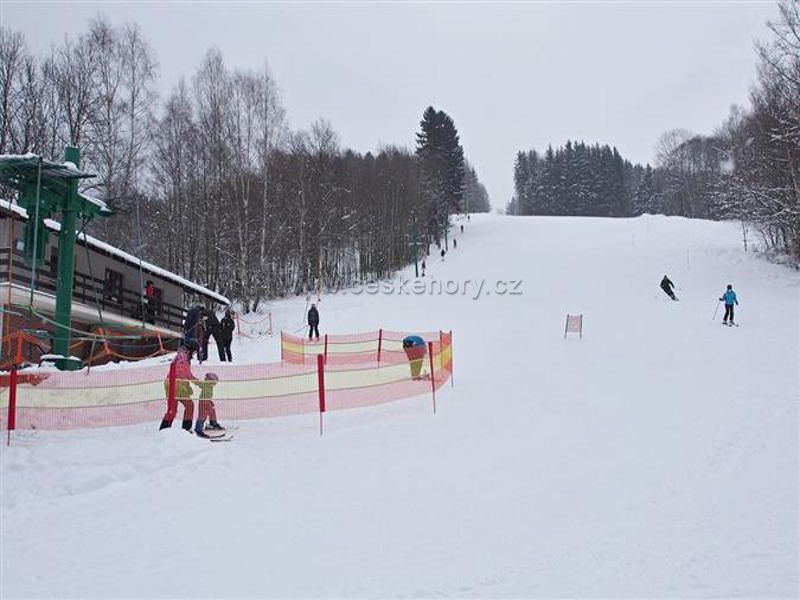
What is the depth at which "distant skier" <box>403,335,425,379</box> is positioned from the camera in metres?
13.6

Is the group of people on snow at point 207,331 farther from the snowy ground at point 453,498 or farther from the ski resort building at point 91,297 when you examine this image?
the snowy ground at point 453,498

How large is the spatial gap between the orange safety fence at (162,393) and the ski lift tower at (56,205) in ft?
6.38

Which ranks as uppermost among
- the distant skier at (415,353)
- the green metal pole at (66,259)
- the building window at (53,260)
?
the building window at (53,260)

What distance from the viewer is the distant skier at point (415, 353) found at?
44.7ft

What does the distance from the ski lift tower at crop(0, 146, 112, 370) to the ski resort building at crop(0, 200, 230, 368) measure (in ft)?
6.96

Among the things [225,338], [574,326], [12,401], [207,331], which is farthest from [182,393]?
[574,326]

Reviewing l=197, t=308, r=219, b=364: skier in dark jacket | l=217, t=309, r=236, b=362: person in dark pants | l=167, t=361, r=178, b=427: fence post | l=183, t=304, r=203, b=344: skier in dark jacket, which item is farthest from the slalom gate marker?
l=167, t=361, r=178, b=427: fence post

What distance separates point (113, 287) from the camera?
917 inches

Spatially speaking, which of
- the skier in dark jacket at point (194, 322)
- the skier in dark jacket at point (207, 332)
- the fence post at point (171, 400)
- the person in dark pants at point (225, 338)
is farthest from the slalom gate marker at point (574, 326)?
the fence post at point (171, 400)

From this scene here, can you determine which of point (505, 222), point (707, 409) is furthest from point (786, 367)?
point (505, 222)

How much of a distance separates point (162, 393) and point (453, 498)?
5.46 metres

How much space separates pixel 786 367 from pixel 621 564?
11983 mm

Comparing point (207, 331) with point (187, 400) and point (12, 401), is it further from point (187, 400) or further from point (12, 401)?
point (12, 401)

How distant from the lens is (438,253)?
57906 millimetres
